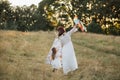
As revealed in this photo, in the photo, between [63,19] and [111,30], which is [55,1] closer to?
[63,19]

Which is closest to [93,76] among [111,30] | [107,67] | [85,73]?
[85,73]

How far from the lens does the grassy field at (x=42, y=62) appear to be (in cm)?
1205

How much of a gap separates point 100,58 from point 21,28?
41.6 metres

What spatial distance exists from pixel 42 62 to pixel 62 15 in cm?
3451

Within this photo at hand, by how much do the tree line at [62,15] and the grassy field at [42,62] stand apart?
17597mm

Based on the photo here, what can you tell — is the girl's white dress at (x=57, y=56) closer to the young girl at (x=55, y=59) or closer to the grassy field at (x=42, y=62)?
the young girl at (x=55, y=59)

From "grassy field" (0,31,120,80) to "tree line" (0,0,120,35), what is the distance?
1760cm

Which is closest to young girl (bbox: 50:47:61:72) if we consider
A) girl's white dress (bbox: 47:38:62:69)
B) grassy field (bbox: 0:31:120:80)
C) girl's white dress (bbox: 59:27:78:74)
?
girl's white dress (bbox: 47:38:62:69)

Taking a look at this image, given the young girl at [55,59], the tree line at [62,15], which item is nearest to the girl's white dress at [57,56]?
the young girl at [55,59]

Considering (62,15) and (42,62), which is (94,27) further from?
(42,62)

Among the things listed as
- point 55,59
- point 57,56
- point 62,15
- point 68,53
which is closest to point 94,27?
point 62,15

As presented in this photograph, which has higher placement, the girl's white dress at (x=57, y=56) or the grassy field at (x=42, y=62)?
the girl's white dress at (x=57, y=56)

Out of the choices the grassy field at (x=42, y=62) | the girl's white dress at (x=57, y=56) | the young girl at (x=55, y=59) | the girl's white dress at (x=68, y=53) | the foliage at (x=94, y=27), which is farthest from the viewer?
the foliage at (x=94, y=27)

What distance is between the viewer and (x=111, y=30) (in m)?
43.3
